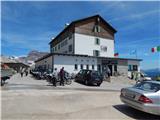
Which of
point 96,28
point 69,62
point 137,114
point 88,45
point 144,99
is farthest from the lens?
point 96,28

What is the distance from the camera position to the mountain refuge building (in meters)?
32.6

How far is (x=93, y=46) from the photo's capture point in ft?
124

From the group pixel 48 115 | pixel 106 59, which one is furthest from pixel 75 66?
pixel 48 115

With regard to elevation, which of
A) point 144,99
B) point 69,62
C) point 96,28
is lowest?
point 144,99

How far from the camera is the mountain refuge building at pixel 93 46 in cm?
3258

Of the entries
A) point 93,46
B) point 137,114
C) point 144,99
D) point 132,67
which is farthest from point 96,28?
point 144,99

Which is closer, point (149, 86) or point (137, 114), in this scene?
point (137, 114)

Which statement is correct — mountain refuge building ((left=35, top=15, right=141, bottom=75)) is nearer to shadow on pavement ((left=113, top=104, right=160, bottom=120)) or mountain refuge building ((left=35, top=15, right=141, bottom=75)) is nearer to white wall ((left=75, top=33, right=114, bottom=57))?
white wall ((left=75, top=33, right=114, bottom=57))

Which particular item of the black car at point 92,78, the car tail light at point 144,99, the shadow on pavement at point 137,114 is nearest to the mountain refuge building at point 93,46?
the black car at point 92,78

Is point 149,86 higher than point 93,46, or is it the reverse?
point 93,46

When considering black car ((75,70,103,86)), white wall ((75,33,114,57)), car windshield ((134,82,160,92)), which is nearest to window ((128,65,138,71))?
white wall ((75,33,114,57))

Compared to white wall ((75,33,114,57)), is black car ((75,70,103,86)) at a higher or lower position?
lower

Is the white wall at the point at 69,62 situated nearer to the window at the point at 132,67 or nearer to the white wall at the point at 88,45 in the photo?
the white wall at the point at 88,45

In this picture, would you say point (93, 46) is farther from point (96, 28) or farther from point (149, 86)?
point (149, 86)
